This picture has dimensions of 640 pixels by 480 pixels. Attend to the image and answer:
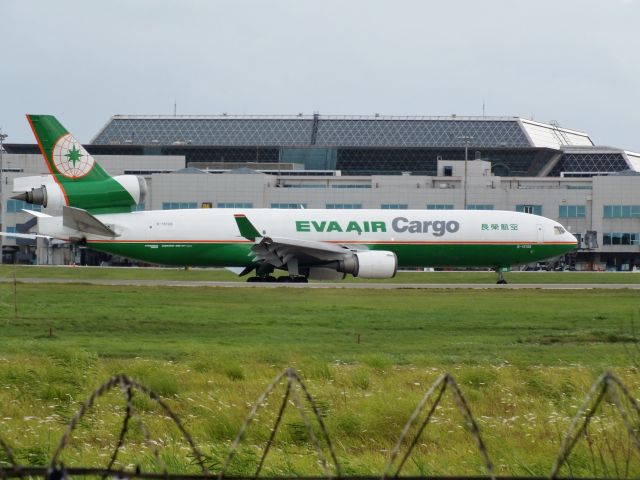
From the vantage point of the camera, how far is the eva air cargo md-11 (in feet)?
172

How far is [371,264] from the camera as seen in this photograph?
51.5 metres

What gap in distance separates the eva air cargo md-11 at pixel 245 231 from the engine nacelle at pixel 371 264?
50 mm

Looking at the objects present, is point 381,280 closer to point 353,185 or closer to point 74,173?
point 74,173

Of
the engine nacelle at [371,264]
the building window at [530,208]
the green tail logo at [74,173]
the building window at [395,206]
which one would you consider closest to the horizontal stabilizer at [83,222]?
the green tail logo at [74,173]

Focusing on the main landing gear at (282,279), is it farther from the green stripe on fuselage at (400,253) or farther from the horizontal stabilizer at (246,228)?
the horizontal stabilizer at (246,228)

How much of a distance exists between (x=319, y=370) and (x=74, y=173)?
123 ft

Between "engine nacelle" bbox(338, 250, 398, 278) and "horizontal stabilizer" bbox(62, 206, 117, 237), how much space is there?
12.2m

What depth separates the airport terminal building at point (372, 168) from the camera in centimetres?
10012

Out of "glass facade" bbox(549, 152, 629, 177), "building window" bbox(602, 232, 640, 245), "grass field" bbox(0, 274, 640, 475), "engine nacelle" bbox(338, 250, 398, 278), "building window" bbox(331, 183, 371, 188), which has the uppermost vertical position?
"glass facade" bbox(549, 152, 629, 177)

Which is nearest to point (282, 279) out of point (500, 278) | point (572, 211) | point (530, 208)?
point (500, 278)

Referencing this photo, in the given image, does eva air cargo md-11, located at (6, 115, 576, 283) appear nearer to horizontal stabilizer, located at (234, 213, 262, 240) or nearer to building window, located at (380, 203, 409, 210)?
horizontal stabilizer, located at (234, 213, 262, 240)

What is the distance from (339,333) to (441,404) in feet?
39.6

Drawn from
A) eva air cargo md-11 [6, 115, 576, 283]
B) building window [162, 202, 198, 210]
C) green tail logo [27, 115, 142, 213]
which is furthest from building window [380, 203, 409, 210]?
green tail logo [27, 115, 142, 213]

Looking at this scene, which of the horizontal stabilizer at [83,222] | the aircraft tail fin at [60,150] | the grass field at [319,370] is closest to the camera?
the grass field at [319,370]
